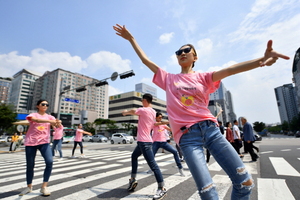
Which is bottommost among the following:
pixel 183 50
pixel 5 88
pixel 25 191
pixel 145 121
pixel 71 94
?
pixel 25 191

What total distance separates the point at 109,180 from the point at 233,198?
3.43 meters

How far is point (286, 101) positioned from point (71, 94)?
159173 millimetres

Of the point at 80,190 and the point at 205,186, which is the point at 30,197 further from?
the point at 205,186

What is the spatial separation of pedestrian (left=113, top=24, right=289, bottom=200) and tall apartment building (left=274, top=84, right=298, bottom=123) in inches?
6203

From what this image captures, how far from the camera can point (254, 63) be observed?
5.04 feet

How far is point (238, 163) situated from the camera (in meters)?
1.57

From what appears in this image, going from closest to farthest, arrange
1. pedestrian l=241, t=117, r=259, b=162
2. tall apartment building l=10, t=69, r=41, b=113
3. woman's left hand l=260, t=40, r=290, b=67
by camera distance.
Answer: woman's left hand l=260, t=40, r=290, b=67
pedestrian l=241, t=117, r=259, b=162
tall apartment building l=10, t=69, r=41, b=113

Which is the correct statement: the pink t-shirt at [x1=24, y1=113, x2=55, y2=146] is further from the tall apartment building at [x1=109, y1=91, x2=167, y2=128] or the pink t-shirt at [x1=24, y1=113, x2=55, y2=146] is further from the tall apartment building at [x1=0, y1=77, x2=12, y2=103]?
the tall apartment building at [x1=0, y1=77, x2=12, y2=103]

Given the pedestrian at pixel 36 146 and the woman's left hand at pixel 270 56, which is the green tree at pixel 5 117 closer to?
the pedestrian at pixel 36 146

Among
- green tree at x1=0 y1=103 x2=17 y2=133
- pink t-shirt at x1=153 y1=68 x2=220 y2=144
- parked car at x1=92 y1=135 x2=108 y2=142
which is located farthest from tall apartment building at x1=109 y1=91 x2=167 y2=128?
pink t-shirt at x1=153 y1=68 x2=220 y2=144

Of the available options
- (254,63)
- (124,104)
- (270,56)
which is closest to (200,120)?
(254,63)

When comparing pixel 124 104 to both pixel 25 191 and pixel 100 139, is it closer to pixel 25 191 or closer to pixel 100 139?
pixel 100 139

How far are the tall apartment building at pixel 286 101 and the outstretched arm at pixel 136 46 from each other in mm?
157723

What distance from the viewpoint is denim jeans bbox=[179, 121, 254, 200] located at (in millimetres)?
1484
